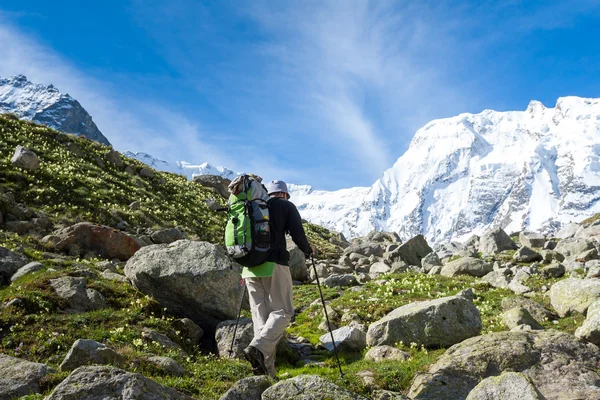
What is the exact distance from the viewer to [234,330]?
35.3 feet

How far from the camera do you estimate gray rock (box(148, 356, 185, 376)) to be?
8.21 meters

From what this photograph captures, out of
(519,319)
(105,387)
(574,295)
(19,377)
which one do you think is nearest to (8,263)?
(19,377)

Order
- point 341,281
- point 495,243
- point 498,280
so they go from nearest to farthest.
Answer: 1. point 498,280
2. point 341,281
3. point 495,243

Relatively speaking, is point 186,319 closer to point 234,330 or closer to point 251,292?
point 234,330

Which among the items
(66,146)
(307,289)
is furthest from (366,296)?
(66,146)

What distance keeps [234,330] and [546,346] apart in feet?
21.7

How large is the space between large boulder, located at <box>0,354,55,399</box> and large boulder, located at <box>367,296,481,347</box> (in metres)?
7.69

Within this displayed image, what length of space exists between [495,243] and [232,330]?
30055 millimetres

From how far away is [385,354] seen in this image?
10.6 meters

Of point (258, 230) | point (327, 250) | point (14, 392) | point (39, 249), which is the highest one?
point (327, 250)

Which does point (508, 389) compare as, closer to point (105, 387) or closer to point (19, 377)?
point (105, 387)

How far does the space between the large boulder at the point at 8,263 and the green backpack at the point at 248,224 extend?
7.26 m

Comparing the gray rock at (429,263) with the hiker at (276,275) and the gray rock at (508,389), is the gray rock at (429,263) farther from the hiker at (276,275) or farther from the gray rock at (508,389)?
the gray rock at (508,389)

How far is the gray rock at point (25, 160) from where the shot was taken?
28.4m
